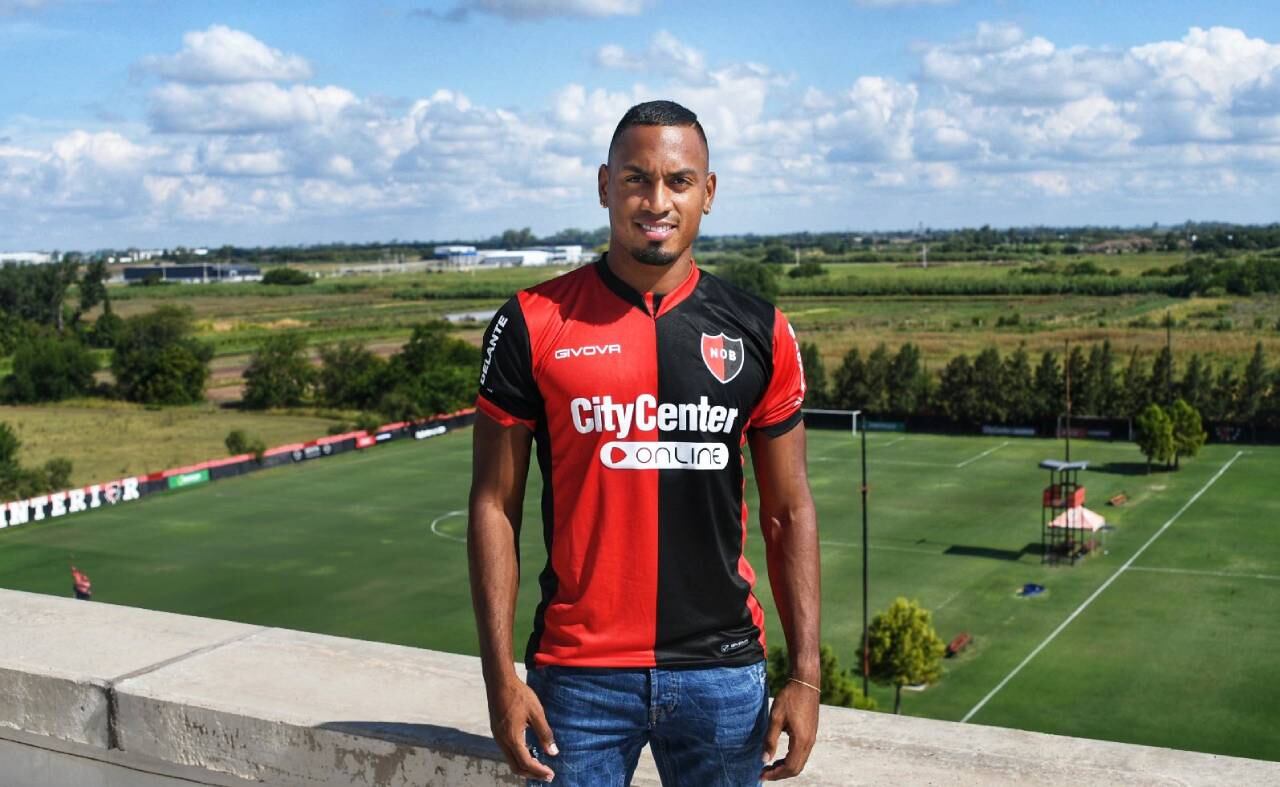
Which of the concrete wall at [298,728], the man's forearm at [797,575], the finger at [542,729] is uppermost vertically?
the man's forearm at [797,575]

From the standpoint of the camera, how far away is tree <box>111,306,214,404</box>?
97.9 meters

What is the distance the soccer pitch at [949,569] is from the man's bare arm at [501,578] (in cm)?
2758

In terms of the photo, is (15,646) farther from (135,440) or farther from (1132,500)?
(135,440)

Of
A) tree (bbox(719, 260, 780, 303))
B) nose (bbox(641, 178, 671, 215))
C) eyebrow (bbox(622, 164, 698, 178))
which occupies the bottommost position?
tree (bbox(719, 260, 780, 303))

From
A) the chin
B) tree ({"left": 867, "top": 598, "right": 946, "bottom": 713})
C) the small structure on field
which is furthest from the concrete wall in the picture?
the small structure on field

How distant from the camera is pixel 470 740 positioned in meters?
4.50

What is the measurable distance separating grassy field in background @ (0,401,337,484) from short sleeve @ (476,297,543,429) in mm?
68591

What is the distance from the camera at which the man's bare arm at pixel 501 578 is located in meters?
3.81

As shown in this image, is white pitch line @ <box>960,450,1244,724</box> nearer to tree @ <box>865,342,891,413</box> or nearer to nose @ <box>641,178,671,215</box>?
nose @ <box>641,178,671,215</box>

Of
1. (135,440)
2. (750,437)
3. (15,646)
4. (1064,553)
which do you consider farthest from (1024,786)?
(135,440)

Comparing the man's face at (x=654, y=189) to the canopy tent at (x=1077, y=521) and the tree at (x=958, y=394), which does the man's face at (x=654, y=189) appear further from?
the tree at (x=958, y=394)

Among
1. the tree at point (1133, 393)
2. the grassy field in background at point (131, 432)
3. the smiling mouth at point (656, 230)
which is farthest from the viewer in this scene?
the tree at point (1133, 393)

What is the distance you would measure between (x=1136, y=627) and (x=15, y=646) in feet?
125

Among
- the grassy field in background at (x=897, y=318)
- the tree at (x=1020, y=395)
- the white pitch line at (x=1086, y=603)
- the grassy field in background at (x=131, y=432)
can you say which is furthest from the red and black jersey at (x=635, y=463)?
the grassy field in background at (x=897, y=318)
